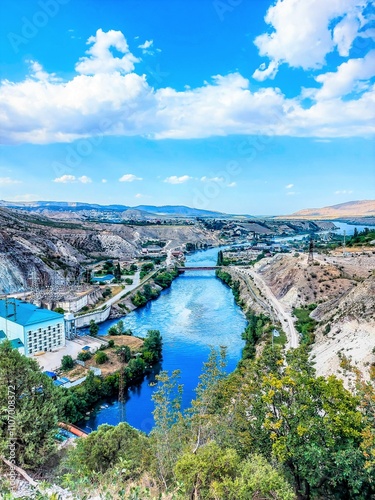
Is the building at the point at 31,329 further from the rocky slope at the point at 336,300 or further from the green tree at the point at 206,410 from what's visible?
the green tree at the point at 206,410

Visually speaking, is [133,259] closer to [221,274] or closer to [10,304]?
[221,274]

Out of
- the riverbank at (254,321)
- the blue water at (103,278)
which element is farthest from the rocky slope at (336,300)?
the blue water at (103,278)

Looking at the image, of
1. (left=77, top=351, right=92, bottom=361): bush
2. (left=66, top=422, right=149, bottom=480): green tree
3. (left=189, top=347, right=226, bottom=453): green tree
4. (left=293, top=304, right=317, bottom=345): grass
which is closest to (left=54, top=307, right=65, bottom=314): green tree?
(left=77, top=351, right=92, bottom=361): bush

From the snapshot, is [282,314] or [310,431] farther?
[282,314]

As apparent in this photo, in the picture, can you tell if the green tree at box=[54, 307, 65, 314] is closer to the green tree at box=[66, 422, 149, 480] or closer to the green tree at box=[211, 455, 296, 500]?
the green tree at box=[66, 422, 149, 480]

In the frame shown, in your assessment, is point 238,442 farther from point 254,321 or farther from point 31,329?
point 254,321

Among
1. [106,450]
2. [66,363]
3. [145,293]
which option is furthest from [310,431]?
[145,293]
